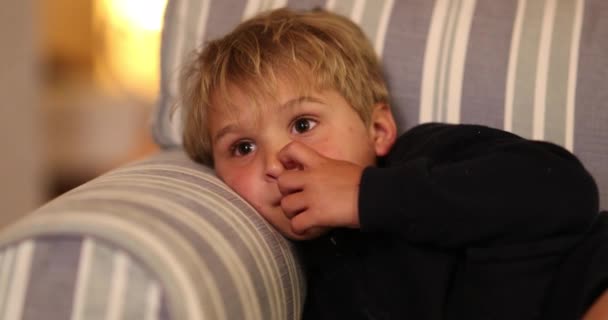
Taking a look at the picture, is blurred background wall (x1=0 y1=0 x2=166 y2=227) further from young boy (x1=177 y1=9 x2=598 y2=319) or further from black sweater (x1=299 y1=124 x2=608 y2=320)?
black sweater (x1=299 y1=124 x2=608 y2=320)

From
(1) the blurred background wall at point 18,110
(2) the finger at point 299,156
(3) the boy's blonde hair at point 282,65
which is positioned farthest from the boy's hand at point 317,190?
(1) the blurred background wall at point 18,110

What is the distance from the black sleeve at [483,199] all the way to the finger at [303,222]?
64 mm

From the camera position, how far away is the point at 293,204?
82 cm

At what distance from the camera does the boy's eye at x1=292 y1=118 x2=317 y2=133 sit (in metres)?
0.90

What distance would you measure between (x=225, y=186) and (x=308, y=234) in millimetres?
118

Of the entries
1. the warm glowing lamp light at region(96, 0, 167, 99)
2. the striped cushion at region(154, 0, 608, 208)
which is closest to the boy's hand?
the striped cushion at region(154, 0, 608, 208)

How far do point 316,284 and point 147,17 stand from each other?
270 centimetres

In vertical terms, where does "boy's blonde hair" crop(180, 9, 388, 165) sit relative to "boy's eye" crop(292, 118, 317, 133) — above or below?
above

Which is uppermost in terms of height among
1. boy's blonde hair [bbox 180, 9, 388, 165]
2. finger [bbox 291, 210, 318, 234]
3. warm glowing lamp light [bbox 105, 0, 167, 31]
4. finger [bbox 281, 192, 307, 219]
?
warm glowing lamp light [bbox 105, 0, 167, 31]

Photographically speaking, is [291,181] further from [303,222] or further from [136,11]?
[136,11]

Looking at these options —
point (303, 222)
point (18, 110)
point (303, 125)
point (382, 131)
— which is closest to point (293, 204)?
point (303, 222)

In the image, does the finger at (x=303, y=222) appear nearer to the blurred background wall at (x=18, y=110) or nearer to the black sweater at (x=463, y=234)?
the black sweater at (x=463, y=234)

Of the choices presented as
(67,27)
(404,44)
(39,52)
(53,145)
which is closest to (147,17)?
(67,27)

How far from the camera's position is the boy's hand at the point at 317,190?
0.78 meters
